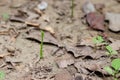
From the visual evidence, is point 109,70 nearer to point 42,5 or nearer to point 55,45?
point 55,45

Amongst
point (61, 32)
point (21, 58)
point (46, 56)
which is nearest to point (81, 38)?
point (61, 32)

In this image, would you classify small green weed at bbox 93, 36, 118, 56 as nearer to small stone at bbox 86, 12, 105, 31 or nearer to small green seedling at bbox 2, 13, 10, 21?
small stone at bbox 86, 12, 105, 31

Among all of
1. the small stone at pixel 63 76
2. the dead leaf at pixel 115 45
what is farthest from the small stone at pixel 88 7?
the small stone at pixel 63 76

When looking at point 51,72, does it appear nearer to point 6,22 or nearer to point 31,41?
point 31,41

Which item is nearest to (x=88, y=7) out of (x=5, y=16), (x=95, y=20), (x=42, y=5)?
(x=95, y=20)

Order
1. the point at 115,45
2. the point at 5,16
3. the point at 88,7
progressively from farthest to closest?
the point at 88,7
the point at 5,16
the point at 115,45

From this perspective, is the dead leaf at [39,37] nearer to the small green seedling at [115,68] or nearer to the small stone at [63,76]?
the small stone at [63,76]

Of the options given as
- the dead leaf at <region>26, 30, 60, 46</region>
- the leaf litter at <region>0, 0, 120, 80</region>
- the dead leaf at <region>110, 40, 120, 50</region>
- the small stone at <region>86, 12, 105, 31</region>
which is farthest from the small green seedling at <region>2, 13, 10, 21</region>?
the dead leaf at <region>110, 40, 120, 50</region>

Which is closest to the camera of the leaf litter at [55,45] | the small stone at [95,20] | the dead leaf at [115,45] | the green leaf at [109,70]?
the green leaf at [109,70]

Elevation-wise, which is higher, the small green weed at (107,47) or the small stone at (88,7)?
the small stone at (88,7)

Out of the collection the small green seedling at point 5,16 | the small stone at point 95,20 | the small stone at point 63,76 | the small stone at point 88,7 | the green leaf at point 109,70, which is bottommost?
the small stone at point 63,76

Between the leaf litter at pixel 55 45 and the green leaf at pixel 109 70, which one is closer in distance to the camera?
the green leaf at pixel 109 70
